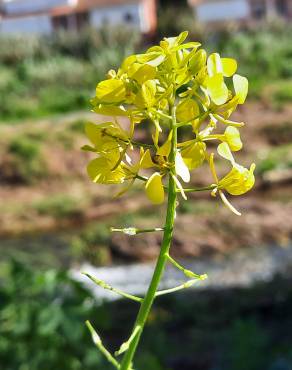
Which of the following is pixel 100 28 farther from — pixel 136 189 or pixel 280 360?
pixel 280 360

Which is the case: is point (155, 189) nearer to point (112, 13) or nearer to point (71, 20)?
point (112, 13)

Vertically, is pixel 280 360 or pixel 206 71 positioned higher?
pixel 206 71

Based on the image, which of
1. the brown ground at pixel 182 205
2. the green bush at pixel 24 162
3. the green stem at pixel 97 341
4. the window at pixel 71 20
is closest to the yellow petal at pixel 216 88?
the green stem at pixel 97 341

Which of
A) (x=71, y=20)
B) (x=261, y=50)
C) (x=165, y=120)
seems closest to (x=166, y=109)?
(x=165, y=120)

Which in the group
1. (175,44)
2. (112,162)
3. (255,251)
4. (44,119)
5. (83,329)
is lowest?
(44,119)

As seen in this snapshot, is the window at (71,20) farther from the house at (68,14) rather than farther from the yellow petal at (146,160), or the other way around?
the yellow petal at (146,160)

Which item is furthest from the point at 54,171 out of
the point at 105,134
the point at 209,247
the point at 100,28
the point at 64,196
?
the point at 105,134

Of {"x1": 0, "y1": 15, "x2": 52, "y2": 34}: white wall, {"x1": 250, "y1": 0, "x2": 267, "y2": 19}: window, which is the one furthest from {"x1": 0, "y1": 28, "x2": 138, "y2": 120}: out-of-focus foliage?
{"x1": 250, "y1": 0, "x2": 267, "y2": 19}: window
